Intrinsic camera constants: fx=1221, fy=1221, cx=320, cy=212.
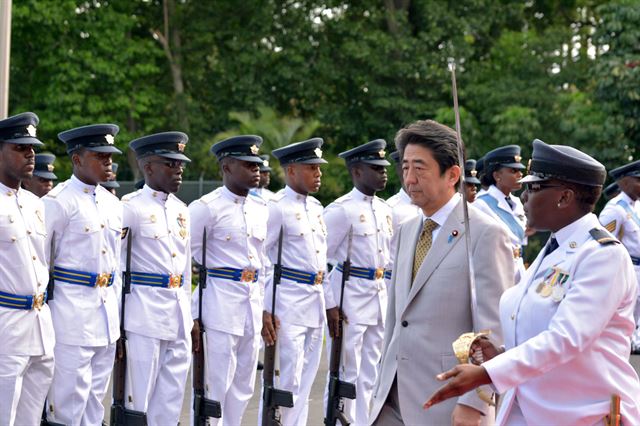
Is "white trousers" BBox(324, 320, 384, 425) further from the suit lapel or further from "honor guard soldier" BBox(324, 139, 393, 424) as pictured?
the suit lapel

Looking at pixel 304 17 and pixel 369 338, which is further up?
pixel 304 17

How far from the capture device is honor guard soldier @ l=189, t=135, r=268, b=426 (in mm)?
8734

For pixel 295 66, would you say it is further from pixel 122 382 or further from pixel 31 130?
pixel 31 130

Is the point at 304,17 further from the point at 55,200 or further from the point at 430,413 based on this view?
the point at 430,413

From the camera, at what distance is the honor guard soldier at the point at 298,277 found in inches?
364

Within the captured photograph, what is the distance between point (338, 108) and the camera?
31.3 meters

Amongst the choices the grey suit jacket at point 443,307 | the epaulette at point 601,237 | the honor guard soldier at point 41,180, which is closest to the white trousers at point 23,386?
the grey suit jacket at point 443,307

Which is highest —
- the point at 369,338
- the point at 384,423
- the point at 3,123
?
the point at 3,123

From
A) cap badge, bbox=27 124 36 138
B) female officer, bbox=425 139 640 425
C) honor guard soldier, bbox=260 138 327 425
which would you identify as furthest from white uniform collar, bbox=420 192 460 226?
honor guard soldier, bbox=260 138 327 425

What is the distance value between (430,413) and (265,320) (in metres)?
4.27

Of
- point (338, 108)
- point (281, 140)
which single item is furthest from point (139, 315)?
point (338, 108)

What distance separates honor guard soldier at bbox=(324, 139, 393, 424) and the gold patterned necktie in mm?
4585

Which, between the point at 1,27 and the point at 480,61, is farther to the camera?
the point at 480,61

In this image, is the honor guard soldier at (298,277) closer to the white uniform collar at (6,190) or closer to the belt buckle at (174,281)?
the belt buckle at (174,281)
